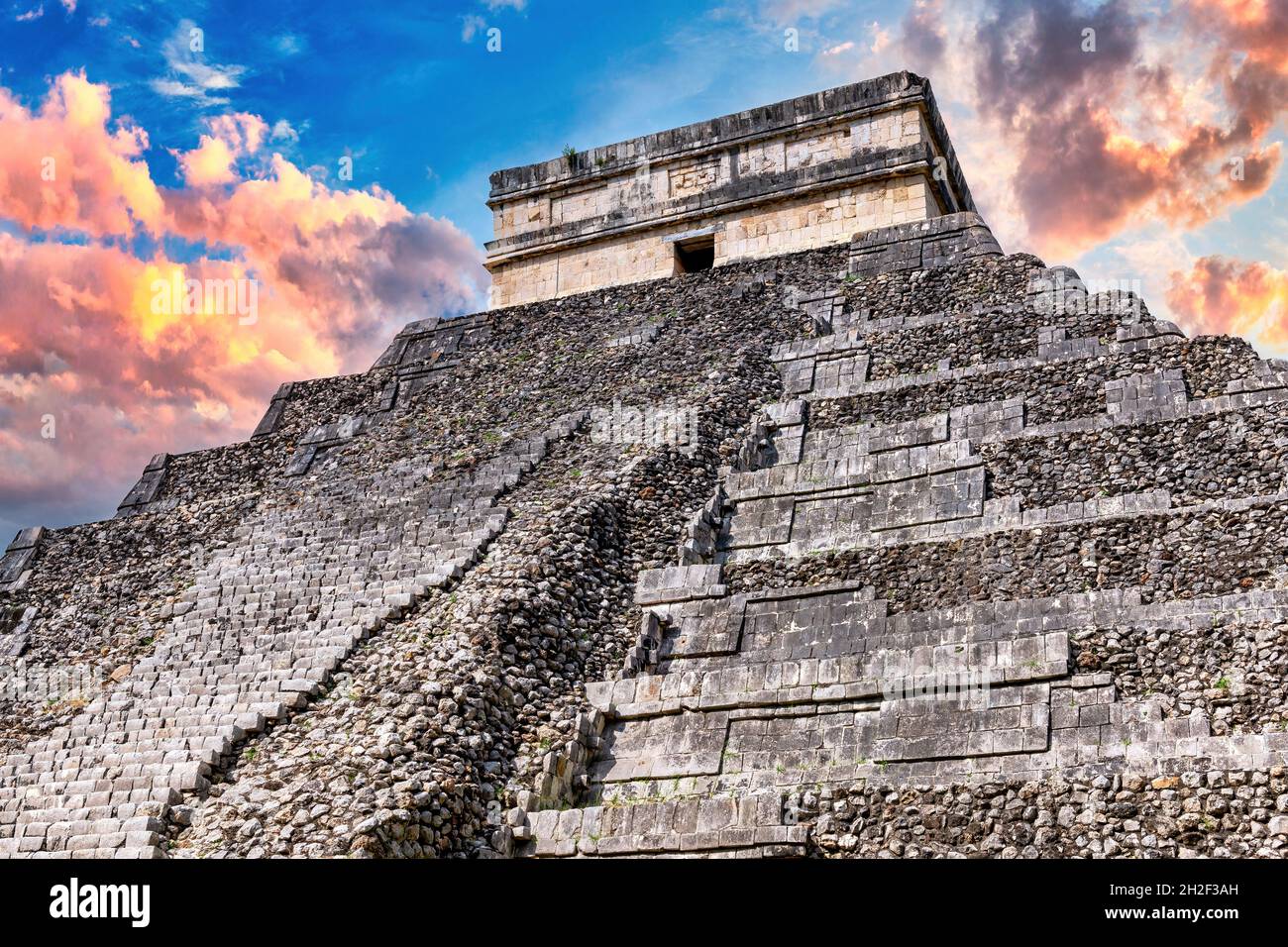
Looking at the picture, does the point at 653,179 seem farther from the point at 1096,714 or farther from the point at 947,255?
the point at 1096,714

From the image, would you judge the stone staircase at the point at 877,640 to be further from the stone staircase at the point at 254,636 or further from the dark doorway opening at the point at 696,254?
the dark doorway opening at the point at 696,254

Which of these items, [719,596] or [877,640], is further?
[719,596]

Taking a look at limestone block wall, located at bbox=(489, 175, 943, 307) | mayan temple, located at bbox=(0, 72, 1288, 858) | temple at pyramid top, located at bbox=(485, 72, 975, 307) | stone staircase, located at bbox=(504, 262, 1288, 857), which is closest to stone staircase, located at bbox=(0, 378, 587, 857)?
mayan temple, located at bbox=(0, 72, 1288, 858)

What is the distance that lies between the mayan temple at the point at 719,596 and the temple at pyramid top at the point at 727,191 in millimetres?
2426

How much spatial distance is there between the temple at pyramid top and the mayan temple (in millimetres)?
2426

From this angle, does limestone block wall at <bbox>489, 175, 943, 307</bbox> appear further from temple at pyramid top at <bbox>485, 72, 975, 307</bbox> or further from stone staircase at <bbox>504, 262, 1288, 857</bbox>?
stone staircase at <bbox>504, 262, 1288, 857</bbox>

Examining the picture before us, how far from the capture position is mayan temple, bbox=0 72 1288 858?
10211mm

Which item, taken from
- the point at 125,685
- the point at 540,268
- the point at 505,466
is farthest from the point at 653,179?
the point at 125,685

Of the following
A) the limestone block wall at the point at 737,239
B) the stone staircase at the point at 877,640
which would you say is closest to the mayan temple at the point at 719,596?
the stone staircase at the point at 877,640

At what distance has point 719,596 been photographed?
1314cm

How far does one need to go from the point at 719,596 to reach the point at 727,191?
11851mm

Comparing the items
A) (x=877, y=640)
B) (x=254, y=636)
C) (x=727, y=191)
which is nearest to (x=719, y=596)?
(x=877, y=640)

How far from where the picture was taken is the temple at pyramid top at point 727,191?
22.5 m

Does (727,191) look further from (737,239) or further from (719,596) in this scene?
(719,596)
